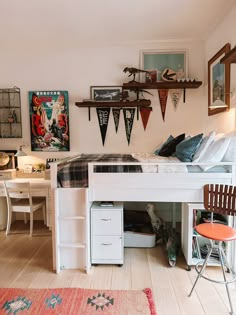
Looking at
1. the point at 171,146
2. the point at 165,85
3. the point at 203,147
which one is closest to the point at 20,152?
the point at 171,146

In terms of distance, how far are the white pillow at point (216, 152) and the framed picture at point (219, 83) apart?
0.50 meters

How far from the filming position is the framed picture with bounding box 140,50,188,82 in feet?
11.2

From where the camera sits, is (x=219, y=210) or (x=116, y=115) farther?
(x=116, y=115)

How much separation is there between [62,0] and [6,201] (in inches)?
101

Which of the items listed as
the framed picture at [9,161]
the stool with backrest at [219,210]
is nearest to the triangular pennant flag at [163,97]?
the stool with backrest at [219,210]

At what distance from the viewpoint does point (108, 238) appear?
7.95 ft

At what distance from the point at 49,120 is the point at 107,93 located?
0.93m

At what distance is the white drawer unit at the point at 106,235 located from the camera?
2414 millimetres

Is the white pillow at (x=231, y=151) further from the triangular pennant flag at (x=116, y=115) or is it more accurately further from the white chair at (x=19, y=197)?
the white chair at (x=19, y=197)

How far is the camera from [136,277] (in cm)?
226

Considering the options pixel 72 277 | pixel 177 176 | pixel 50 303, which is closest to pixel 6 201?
pixel 72 277

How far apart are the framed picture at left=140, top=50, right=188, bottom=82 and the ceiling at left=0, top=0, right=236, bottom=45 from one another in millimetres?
201

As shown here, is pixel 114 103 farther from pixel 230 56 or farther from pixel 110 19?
pixel 230 56

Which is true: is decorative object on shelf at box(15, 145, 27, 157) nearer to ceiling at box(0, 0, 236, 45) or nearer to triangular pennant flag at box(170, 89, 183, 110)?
ceiling at box(0, 0, 236, 45)
